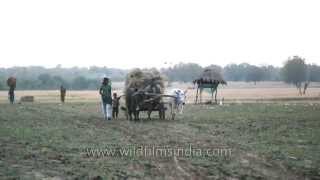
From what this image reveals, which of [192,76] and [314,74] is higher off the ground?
[314,74]

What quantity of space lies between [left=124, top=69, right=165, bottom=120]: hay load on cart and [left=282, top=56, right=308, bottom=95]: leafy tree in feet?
372

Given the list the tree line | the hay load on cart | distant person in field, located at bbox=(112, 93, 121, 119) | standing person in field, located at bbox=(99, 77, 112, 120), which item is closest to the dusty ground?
the hay load on cart

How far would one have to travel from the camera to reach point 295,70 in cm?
13450

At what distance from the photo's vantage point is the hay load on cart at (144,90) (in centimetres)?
2358

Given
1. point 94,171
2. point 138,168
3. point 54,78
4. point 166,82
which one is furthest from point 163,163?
point 54,78

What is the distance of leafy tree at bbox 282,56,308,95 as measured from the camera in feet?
438

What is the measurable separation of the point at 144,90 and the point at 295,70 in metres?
116

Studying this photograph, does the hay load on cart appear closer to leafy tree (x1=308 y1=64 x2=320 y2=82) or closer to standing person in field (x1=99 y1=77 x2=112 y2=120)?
standing person in field (x1=99 y1=77 x2=112 y2=120)

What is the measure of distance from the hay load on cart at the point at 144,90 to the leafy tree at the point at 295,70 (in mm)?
113407

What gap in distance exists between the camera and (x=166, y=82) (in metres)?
24.6

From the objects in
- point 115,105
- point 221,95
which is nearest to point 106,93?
point 115,105

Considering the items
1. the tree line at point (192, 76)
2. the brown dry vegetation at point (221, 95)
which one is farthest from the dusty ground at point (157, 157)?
the tree line at point (192, 76)

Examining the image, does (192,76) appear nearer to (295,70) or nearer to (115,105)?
(295,70)

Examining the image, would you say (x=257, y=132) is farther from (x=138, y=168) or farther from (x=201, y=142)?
(x=138, y=168)
